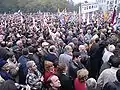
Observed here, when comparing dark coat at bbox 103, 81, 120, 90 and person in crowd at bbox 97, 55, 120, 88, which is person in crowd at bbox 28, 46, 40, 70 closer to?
person in crowd at bbox 97, 55, 120, 88

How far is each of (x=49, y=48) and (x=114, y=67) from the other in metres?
3.08

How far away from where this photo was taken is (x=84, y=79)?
7750mm

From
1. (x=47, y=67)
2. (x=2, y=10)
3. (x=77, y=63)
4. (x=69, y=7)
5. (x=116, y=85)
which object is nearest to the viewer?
(x=116, y=85)

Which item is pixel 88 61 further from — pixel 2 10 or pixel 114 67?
pixel 2 10

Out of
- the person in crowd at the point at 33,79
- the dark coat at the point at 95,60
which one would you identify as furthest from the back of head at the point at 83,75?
the dark coat at the point at 95,60

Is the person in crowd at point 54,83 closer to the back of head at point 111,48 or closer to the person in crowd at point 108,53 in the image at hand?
the person in crowd at point 108,53

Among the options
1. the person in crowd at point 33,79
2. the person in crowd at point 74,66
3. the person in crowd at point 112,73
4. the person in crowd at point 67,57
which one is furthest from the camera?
the person in crowd at point 67,57

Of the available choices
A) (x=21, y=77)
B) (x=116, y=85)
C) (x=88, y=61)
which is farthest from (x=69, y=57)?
(x=116, y=85)

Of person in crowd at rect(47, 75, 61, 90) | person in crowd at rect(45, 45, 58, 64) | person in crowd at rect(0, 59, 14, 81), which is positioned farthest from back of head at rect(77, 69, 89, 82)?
person in crowd at rect(45, 45, 58, 64)

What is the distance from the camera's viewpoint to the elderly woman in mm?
7660

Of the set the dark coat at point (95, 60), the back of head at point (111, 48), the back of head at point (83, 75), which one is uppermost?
the back of head at point (111, 48)

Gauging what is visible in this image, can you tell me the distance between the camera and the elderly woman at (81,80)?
766 centimetres

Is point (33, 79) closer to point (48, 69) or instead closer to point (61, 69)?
point (48, 69)

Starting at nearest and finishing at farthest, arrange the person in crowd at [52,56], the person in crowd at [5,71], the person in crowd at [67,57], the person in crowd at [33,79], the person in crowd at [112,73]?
the person in crowd at [112,73], the person in crowd at [5,71], the person in crowd at [33,79], the person in crowd at [52,56], the person in crowd at [67,57]
